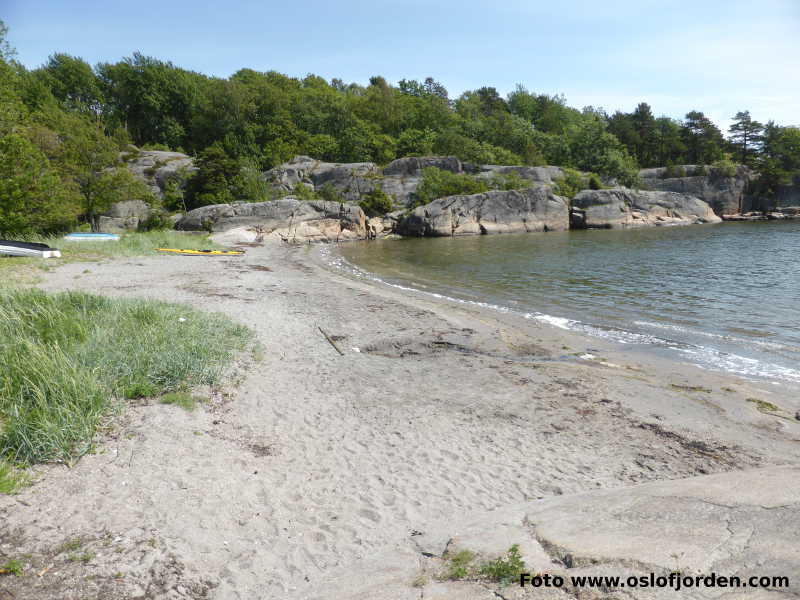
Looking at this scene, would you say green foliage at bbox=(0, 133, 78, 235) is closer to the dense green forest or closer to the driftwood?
the driftwood

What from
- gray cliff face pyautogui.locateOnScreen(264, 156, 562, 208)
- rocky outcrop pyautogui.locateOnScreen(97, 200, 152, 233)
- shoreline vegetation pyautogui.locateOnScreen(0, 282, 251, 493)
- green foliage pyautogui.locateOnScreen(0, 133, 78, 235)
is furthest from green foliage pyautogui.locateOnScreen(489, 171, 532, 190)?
shoreline vegetation pyautogui.locateOnScreen(0, 282, 251, 493)

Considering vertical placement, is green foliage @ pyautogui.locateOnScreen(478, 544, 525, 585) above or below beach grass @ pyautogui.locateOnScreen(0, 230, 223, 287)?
below

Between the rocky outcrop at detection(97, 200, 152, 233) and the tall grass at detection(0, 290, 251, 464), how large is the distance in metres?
41.2

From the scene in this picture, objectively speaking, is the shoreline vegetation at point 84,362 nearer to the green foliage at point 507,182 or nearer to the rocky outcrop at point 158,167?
the rocky outcrop at point 158,167

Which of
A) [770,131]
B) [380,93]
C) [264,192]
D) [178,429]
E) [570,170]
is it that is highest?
[380,93]

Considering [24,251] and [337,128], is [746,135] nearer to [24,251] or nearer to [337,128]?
[337,128]

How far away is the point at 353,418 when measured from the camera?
24.8ft

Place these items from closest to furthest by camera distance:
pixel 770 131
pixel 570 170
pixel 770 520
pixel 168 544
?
pixel 770 520
pixel 168 544
pixel 570 170
pixel 770 131

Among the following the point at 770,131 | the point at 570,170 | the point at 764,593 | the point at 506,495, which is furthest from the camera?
the point at 770,131

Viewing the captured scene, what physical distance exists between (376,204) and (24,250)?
4143 centimetres

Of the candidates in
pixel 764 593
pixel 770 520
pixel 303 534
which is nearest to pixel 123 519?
pixel 303 534

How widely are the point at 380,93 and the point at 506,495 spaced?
101 metres

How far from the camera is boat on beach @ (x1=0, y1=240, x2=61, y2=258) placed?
21.3m

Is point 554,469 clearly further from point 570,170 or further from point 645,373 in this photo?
point 570,170
